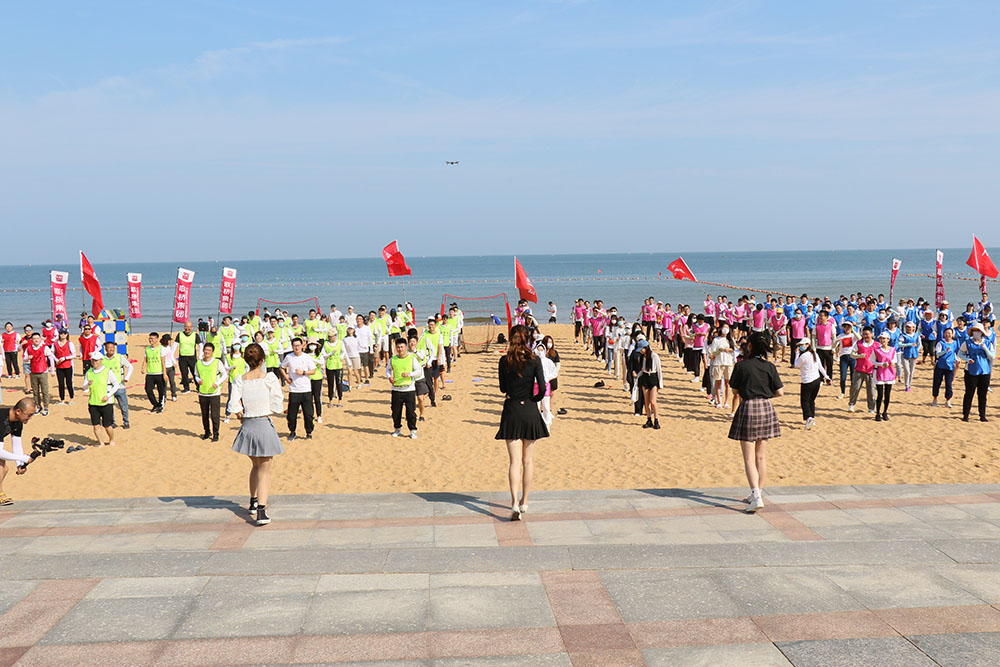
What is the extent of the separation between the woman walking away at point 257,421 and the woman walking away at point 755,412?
14.9ft

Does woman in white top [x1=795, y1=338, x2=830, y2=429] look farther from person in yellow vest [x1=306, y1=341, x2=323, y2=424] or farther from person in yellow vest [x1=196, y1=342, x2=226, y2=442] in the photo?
person in yellow vest [x1=196, y1=342, x2=226, y2=442]

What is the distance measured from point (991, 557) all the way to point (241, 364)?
1126cm

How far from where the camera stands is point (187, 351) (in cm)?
1662

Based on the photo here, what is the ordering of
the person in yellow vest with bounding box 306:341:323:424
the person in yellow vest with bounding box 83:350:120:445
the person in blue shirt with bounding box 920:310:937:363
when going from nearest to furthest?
the person in yellow vest with bounding box 83:350:120:445 < the person in yellow vest with bounding box 306:341:323:424 < the person in blue shirt with bounding box 920:310:937:363

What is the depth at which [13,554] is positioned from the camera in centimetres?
650

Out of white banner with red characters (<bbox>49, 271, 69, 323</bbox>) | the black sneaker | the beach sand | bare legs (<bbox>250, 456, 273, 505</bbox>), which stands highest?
white banner with red characters (<bbox>49, 271, 69, 323</bbox>)

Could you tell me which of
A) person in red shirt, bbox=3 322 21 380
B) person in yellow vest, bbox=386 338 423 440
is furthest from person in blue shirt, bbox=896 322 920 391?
person in red shirt, bbox=3 322 21 380

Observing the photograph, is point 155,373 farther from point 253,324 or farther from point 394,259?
point 394,259

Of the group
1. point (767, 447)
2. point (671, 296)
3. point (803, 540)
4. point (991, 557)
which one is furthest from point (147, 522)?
point (671, 296)

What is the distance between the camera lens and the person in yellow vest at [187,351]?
54.0ft

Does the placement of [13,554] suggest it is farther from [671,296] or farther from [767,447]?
[671,296]

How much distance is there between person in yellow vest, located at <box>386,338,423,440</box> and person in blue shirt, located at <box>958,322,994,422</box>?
914 cm

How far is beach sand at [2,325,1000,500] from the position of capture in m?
9.78

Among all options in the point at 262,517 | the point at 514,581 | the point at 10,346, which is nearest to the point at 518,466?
the point at 514,581
